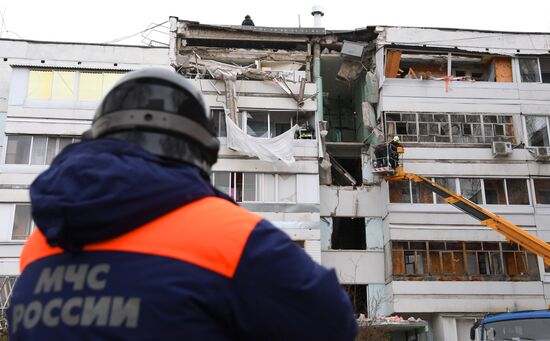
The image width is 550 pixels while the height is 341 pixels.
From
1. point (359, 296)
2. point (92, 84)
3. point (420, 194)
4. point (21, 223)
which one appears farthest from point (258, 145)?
point (21, 223)

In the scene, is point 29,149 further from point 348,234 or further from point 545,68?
point 545,68

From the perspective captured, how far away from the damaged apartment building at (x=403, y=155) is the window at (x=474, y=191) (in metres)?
0.05

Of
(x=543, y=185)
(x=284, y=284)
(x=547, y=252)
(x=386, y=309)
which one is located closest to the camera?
(x=284, y=284)

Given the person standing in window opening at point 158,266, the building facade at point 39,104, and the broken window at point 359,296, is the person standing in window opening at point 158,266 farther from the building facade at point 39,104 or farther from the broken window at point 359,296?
the broken window at point 359,296

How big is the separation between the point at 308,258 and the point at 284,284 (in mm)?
116

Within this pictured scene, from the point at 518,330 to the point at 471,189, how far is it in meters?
15.5

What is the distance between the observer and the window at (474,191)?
25.5 meters

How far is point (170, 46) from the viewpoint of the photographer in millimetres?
27562

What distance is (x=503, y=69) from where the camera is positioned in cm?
2802

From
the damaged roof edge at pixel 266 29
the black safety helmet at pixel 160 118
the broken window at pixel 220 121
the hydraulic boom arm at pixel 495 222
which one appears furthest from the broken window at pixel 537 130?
the black safety helmet at pixel 160 118

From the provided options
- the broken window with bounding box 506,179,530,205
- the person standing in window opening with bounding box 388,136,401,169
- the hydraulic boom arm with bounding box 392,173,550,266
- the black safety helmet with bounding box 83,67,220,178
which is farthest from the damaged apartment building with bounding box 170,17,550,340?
the black safety helmet with bounding box 83,67,220,178

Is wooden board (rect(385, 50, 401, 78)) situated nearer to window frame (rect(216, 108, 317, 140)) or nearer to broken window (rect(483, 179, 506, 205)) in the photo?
window frame (rect(216, 108, 317, 140))

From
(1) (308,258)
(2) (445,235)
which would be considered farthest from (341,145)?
(1) (308,258)

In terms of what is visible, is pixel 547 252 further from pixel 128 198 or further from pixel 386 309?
pixel 128 198
